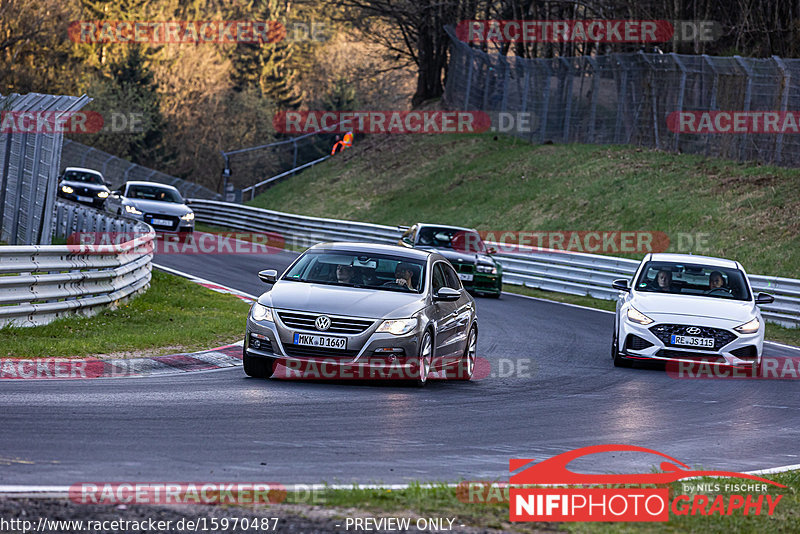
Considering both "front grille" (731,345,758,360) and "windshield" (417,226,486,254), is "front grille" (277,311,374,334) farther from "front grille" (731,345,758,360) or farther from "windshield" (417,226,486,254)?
"windshield" (417,226,486,254)

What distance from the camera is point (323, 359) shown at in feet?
37.4

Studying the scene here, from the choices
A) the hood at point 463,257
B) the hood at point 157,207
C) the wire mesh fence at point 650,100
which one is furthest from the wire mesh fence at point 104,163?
the hood at point 463,257

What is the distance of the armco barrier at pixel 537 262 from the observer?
23328 millimetres

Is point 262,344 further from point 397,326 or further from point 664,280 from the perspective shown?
point 664,280

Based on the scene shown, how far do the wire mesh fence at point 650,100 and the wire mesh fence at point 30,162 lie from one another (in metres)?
22.6

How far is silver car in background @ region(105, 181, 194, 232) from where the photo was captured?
3306cm

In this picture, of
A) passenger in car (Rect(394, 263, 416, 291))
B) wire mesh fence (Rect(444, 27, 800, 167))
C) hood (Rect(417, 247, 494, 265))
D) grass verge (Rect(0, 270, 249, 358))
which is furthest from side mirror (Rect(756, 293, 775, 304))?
wire mesh fence (Rect(444, 27, 800, 167))

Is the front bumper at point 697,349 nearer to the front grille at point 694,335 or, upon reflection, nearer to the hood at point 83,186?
the front grille at point 694,335

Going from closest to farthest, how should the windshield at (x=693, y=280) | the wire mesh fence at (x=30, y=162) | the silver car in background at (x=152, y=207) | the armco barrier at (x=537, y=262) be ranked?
the windshield at (x=693, y=280), the wire mesh fence at (x=30, y=162), the armco barrier at (x=537, y=262), the silver car in background at (x=152, y=207)

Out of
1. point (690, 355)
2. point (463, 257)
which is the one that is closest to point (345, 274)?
point (690, 355)

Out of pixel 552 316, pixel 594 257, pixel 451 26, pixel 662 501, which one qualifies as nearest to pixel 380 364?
pixel 662 501

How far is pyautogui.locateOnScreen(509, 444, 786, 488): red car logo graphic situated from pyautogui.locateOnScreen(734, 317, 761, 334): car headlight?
21.3 ft

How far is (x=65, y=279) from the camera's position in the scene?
14.6 meters

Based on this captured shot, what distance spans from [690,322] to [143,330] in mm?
7043
